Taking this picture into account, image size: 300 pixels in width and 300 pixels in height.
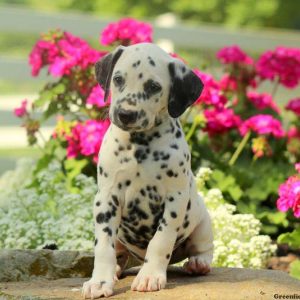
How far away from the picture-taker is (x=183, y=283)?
158 inches

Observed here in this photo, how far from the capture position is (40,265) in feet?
15.3

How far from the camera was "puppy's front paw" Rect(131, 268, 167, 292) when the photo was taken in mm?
3773

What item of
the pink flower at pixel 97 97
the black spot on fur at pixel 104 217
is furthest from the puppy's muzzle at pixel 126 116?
the pink flower at pixel 97 97

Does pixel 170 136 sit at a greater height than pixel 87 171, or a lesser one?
greater

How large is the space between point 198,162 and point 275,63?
1.73m

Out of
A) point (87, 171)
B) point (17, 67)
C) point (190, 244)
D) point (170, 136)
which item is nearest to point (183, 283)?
point (190, 244)

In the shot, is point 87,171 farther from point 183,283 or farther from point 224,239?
point 183,283

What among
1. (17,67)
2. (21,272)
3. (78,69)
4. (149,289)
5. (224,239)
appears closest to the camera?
(149,289)

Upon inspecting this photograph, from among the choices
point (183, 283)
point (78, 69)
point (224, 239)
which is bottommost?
point (224, 239)

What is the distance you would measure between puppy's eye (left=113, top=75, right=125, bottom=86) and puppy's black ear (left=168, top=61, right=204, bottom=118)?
22 cm

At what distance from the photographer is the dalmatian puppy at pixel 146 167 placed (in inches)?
148

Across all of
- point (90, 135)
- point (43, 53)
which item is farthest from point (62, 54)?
point (90, 135)

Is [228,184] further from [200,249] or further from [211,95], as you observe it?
[200,249]

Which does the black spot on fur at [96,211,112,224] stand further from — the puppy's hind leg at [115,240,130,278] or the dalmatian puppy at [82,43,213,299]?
the puppy's hind leg at [115,240,130,278]
